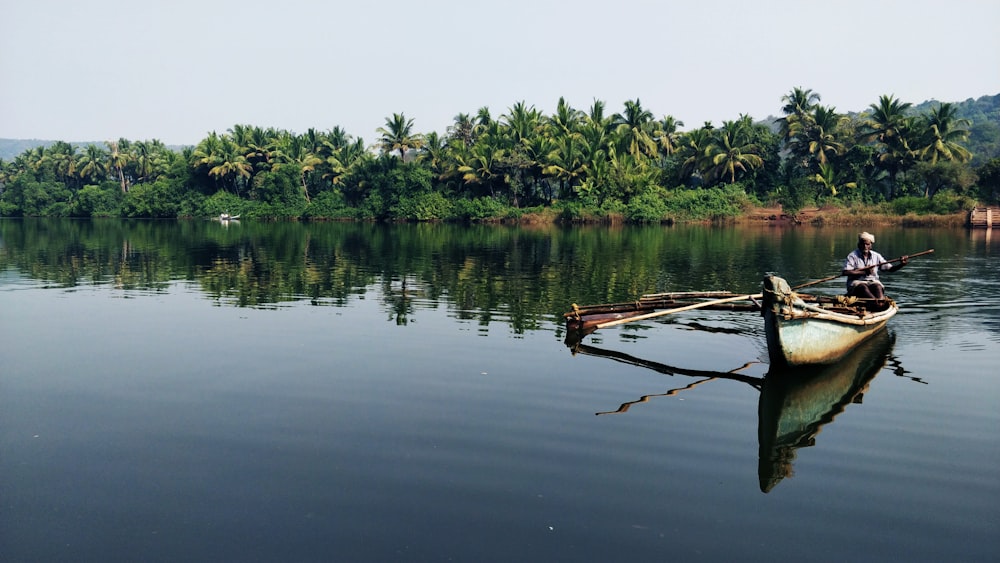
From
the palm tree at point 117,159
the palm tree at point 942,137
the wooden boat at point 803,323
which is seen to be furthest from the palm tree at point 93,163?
the wooden boat at point 803,323

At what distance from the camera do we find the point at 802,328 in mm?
12445

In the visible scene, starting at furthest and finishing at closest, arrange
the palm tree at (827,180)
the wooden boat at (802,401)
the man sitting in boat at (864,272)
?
1. the palm tree at (827,180)
2. the man sitting in boat at (864,272)
3. the wooden boat at (802,401)

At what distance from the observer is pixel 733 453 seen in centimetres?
909

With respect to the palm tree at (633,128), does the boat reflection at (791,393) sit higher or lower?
lower

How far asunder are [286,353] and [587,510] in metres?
8.88

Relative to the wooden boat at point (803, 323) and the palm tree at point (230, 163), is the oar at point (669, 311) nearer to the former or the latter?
the wooden boat at point (803, 323)

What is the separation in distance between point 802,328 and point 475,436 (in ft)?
20.5

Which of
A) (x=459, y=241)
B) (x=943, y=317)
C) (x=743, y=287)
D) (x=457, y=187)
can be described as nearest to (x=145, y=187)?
(x=457, y=187)

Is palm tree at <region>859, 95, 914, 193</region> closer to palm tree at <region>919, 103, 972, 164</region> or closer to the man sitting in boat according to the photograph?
palm tree at <region>919, 103, 972, 164</region>

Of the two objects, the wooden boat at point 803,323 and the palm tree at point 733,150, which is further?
the palm tree at point 733,150

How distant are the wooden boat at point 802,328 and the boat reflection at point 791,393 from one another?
0.31 m

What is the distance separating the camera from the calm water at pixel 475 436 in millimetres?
6922

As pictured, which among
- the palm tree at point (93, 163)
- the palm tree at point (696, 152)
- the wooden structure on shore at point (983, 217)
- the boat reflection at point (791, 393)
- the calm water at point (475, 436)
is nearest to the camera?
the calm water at point (475, 436)

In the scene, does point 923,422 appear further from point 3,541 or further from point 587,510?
point 3,541
